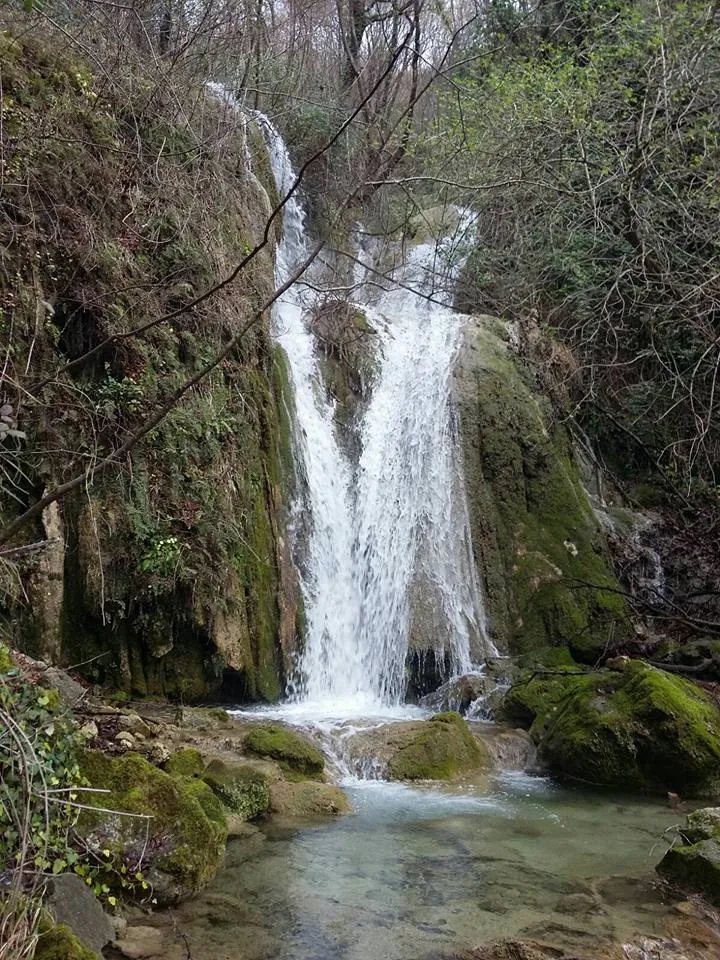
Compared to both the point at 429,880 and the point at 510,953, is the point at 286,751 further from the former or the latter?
the point at 510,953

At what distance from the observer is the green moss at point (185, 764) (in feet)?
19.2

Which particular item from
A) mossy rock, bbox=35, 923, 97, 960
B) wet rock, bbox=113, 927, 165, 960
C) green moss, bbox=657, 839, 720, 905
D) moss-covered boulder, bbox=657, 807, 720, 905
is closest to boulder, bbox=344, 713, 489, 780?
moss-covered boulder, bbox=657, 807, 720, 905

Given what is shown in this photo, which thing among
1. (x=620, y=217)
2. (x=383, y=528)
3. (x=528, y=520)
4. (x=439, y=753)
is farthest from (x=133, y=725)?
(x=620, y=217)

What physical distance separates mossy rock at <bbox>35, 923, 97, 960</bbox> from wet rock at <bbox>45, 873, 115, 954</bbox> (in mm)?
288

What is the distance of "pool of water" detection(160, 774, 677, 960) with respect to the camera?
420cm

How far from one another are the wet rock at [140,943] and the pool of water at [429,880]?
0.40 ft

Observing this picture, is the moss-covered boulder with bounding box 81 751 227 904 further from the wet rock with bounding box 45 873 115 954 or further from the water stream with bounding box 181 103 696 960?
the wet rock with bounding box 45 873 115 954

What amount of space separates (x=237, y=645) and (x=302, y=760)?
178 cm

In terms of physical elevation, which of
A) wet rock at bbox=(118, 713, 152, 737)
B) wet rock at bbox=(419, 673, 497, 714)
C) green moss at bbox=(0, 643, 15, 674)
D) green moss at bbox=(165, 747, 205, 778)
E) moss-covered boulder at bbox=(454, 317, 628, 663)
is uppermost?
moss-covered boulder at bbox=(454, 317, 628, 663)

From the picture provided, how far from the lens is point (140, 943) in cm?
393

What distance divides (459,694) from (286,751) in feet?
10.0

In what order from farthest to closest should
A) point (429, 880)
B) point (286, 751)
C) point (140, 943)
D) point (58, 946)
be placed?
point (286, 751) → point (429, 880) → point (140, 943) → point (58, 946)

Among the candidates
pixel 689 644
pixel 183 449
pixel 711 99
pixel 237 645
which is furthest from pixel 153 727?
pixel 711 99

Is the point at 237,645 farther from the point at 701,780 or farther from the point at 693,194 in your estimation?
the point at 693,194
